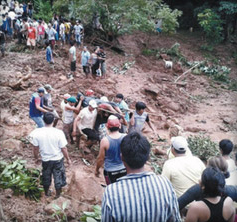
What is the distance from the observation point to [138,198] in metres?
2.02

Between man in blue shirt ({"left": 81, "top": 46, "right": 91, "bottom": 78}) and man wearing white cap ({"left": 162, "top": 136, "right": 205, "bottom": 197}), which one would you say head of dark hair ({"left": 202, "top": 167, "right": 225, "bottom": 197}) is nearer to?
man wearing white cap ({"left": 162, "top": 136, "right": 205, "bottom": 197})

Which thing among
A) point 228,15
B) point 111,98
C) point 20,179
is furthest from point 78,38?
point 20,179

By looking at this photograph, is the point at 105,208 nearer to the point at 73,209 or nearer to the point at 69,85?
the point at 73,209

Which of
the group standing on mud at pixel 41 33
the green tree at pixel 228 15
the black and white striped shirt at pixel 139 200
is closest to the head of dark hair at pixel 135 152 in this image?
the black and white striped shirt at pixel 139 200

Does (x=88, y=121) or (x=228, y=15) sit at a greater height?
(x=228, y=15)

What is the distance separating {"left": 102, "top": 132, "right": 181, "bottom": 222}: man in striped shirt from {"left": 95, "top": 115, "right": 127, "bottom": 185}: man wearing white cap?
180 centimetres

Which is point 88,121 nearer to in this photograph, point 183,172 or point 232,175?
point 183,172

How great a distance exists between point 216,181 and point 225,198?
0.21m

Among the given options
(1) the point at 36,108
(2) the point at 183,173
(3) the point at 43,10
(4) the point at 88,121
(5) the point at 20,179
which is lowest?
(5) the point at 20,179

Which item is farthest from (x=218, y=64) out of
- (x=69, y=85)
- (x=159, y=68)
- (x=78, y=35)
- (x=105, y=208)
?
(x=105, y=208)

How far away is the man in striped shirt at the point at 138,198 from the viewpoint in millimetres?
2004

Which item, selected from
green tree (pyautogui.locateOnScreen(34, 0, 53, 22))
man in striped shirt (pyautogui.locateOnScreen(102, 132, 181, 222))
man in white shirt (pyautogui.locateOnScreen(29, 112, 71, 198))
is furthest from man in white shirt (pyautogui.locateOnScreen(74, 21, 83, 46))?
man in striped shirt (pyautogui.locateOnScreen(102, 132, 181, 222))

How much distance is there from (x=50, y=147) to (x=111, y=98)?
A: 6.08m

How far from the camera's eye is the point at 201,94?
44.4 feet
